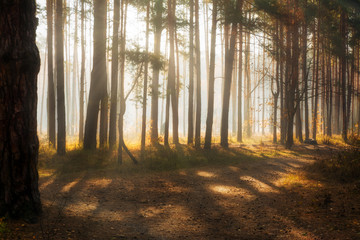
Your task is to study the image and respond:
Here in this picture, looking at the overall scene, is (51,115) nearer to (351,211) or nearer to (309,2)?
(351,211)

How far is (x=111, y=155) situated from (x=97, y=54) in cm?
498

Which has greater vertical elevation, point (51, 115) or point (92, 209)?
point (51, 115)

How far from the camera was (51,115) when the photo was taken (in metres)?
15.7

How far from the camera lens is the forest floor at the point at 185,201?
459cm

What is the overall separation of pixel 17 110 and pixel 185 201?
4.18m

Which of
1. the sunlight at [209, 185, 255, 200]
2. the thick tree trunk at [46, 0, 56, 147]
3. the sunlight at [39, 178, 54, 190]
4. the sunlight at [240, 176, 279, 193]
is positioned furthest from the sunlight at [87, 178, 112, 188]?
the thick tree trunk at [46, 0, 56, 147]

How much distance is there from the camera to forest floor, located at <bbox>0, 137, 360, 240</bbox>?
15.1 ft

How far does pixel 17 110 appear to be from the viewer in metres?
4.37

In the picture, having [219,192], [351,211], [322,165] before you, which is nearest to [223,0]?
[322,165]

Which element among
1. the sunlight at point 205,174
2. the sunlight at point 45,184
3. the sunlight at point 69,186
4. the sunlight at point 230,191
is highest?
the sunlight at point 45,184

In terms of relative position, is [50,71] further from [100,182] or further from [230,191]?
[230,191]

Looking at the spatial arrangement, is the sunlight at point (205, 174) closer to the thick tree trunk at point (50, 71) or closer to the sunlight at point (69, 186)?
the sunlight at point (69, 186)

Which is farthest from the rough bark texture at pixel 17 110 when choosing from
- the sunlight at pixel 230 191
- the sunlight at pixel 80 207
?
the sunlight at pixel 230 191

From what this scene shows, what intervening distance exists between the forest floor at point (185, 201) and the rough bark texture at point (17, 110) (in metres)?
0.47
